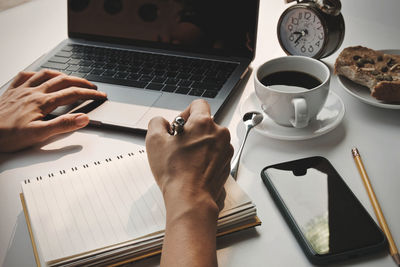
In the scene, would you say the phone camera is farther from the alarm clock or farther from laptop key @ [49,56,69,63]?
laptop key @ [49,56,69,63]

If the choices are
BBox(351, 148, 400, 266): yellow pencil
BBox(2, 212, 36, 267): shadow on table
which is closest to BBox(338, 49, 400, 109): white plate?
BBox(351, 148, 400, 266): yellow pencil

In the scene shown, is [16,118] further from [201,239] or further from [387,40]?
[387,40]

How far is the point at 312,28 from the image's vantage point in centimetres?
97

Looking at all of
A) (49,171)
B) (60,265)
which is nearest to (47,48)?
(49,171)

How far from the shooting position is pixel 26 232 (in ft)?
2.10

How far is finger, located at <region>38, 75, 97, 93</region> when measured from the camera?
2.94 ft

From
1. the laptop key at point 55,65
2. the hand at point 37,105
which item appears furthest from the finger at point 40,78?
the laptop key at point 55,65

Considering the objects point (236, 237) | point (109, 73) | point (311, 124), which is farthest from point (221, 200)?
point (109, 73)

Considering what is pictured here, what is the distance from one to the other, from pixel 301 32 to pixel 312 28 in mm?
30

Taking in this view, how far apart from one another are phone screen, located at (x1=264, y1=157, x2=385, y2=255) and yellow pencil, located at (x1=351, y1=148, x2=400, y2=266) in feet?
0.05

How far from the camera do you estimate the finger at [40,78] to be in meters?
0.92

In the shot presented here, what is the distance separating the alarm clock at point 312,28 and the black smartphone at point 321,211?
1.25ft

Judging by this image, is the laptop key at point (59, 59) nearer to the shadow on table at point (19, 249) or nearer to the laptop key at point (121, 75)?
the laptop key at point (121, 75)

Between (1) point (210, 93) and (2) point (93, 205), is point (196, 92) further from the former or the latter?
(2) point (93, 205)
